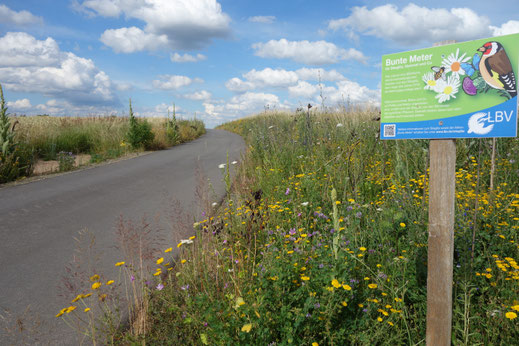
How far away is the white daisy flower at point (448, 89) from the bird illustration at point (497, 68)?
0.52 ft

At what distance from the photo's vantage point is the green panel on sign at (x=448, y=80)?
2217 millimetres

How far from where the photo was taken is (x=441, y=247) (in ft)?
7.70

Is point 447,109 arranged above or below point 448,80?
below

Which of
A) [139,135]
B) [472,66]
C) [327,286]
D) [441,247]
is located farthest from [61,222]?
[139,135]

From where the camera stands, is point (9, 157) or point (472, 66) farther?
point (9, 157)

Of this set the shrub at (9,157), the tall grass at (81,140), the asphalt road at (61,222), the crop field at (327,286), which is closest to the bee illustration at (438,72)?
the crop field at (327,286)

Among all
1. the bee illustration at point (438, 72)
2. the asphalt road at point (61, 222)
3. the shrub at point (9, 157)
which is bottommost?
the asphalt road at point (61, 222)

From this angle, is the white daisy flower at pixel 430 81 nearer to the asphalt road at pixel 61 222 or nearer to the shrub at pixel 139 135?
the asphalt road at pixel 61 222

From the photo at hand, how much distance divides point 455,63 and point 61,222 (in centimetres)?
597

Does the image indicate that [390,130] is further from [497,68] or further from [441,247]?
[441,247]

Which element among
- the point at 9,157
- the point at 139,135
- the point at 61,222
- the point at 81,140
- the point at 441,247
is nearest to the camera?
the point at 441,247

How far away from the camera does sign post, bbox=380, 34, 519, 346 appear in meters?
2.22

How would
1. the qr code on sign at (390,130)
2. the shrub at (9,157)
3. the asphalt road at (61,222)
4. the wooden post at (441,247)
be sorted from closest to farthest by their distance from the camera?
the wooden post at (441,247)
the qr code on sign at (390,130)
the asphalt road at (61,222)
the shrub at (9,157)

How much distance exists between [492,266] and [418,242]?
61 centimetres
